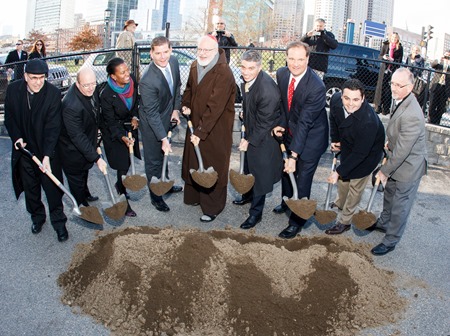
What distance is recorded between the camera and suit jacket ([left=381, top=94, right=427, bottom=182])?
→ 4562mm

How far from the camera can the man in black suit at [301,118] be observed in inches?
191

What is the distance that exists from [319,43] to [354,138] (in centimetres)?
492

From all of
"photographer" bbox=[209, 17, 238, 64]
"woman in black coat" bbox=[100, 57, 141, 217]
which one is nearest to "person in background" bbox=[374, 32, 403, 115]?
"photographer" bbox=[209, 17, 238, 64]

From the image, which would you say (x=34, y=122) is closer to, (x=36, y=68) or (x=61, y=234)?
(x=36, y=68)

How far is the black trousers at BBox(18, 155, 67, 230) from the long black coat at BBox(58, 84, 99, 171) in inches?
6.7

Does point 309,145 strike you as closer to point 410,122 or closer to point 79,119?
point 410,122

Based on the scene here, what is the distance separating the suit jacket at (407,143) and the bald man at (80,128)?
9.41 ft

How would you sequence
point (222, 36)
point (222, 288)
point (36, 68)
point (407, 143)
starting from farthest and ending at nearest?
point (222, 36)
point (407, 143)
point (36, 68)
point (222, 288)

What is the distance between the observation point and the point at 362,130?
482 cm

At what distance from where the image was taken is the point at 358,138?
4.86 meters

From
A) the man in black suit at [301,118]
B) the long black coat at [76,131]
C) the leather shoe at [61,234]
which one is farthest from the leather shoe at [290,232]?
the leather shoe at [61,234]

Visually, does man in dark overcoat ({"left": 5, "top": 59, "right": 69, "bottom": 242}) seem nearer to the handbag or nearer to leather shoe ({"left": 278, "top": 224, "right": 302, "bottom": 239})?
leather shoe ({"left": 278, "top": 224, "right": 302, "bottom": 239})

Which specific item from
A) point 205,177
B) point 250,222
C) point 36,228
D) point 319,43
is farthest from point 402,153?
point 319,43

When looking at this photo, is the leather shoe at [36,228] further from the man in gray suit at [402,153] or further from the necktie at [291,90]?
the man in gray suit at [402,153]
